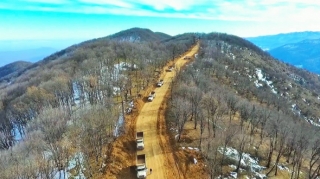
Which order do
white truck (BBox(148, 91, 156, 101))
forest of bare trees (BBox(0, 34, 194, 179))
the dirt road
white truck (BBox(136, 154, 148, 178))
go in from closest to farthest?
forest of bare trees (BBox(0, 34, 194, 179))
white truck (BBox(136, 154, 148, 178))
the dirt road
white truck (BBox(148, 91, 156, 101))

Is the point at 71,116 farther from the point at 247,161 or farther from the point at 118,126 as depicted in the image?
the point at 247,161

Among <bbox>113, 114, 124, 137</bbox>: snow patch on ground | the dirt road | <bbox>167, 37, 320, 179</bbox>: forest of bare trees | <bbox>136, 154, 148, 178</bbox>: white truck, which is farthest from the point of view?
<bbox>113, 114, 124, 137</bbox>: snow patch on ground

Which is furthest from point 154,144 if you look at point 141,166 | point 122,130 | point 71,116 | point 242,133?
point 71,116

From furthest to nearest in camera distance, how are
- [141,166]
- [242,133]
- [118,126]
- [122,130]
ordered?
[118,126]
[122,130]
[242,133]
[141,166]

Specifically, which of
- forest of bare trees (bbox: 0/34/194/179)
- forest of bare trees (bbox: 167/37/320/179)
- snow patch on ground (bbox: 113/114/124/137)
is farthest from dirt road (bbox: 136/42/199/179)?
forest of bare trees (bbox: 0/34/194/179)

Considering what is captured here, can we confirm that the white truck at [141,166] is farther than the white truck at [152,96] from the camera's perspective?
No

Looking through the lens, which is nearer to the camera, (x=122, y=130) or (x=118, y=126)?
(x=122, y=130)

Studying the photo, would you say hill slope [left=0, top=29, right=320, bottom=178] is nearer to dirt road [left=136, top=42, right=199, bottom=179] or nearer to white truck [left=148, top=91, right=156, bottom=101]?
dirt road [left=136, top=42, right=199, bottom=179]

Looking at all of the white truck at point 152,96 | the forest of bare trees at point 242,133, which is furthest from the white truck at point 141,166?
the white truck at point 152,96

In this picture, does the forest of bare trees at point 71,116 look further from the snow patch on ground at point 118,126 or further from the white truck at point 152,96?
the white truck at point 152,96
